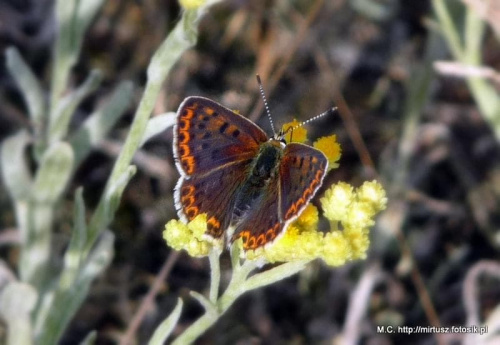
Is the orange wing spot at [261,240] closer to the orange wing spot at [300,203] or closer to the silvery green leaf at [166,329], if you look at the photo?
the orange wing spot at [300,203]

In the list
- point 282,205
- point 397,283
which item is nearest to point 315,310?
point 397,283

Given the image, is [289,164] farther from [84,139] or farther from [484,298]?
[484,298]

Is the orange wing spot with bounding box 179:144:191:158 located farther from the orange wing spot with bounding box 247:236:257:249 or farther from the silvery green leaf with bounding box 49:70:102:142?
the silvery green leaf with bounding box 49:70:102:142

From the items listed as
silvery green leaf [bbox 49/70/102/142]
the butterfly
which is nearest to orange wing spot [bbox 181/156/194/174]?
the butterfly

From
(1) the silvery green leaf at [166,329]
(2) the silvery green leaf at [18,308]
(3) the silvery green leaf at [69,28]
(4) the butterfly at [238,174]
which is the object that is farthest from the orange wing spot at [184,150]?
(3) the silvery green leaf at [69,28]

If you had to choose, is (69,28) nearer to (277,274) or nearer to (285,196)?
(285,196)

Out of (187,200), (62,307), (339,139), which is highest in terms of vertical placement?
(187,200)

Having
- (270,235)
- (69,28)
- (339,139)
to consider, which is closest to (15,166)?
(69,28)
